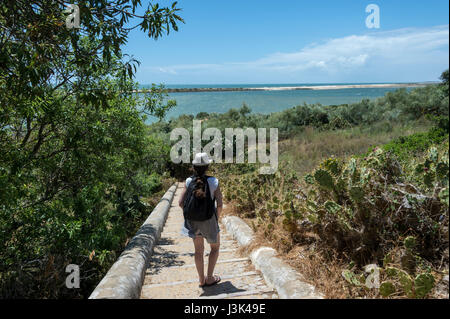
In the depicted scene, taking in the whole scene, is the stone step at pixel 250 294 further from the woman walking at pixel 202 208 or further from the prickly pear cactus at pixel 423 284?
the prickly pear cactus at pixel 423 284

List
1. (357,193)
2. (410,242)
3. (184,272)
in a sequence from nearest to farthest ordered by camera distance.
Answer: (410,242)
(357,193)
(184,272)

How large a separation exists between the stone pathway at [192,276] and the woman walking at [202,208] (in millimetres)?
250

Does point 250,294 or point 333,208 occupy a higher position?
point 333,208

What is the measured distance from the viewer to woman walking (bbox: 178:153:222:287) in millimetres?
3837

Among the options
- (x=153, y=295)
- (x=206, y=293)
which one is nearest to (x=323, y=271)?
(x=206, y=293)

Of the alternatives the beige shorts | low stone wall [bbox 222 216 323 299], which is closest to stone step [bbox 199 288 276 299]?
low stone wall [bbox 222 216 323 299]

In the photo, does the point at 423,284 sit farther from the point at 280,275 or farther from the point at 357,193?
the point at 280,275

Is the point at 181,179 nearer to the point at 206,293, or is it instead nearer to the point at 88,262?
the point at 88,262

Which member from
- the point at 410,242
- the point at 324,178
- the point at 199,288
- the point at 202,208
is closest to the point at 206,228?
the point at 202,208

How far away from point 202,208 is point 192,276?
4.84 feet

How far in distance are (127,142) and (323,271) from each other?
432cm

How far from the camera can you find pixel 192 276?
4.76 m

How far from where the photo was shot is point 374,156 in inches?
173

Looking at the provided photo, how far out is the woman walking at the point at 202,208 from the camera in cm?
384
